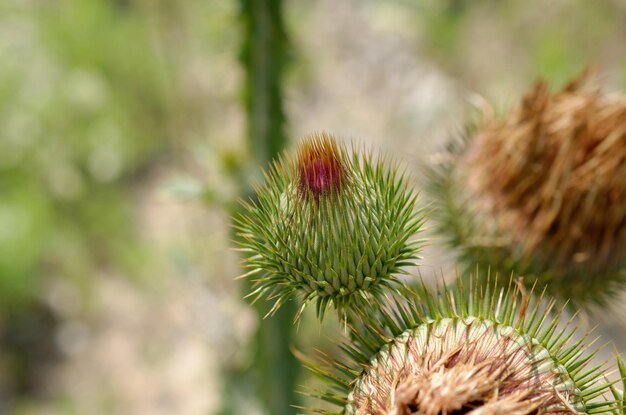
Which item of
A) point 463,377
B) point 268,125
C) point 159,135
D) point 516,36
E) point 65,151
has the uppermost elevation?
point 516,36

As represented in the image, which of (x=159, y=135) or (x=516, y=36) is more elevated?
(x=516, y=36)

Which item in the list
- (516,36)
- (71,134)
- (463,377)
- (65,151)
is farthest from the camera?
(516,36)

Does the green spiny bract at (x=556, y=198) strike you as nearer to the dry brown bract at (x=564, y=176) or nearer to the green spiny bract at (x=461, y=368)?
the dry brown bract at (x=564, y=176)

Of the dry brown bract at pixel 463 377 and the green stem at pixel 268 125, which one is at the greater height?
the green stem at pixel 268 125

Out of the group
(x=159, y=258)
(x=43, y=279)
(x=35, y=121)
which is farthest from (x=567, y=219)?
(x=35, y=121)

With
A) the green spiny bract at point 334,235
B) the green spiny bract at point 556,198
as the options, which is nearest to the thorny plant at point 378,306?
the green spiny bract at point 334,235

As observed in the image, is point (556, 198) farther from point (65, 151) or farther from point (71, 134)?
point (71, 134)

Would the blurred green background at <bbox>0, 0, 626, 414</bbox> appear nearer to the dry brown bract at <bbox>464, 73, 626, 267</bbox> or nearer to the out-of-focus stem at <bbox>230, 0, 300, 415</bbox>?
the out-of-focus stem at <bbox>230, 0, 300, 415</bbox>

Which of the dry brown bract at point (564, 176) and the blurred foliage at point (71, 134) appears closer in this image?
the dry brown bract at point (564, 176)

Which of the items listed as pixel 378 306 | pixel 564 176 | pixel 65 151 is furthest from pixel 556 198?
pixel 65 151
